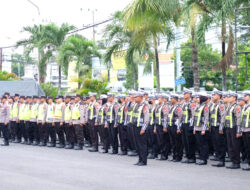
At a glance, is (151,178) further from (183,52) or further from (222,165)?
(183,52)

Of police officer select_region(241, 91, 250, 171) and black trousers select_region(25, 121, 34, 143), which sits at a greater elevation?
police officer select_region(241, 91, 250, 171)

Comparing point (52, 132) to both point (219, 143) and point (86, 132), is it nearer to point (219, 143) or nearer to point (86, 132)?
point (86, 132)

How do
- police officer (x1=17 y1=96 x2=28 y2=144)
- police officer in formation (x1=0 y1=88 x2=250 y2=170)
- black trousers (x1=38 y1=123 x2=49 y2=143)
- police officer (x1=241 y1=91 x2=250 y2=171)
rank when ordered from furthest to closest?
police officer (x1=17 y1=96 x2=28 y2=144) → black trousers (x1=38 y1=123 x2=49 y2=143) → police officer in formation (x1=0 y1=88 x2=250 y2=170) → police officer (x1=241 y1=91 x2=250 y2=171)

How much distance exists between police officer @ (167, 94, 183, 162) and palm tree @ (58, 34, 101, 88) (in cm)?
1505

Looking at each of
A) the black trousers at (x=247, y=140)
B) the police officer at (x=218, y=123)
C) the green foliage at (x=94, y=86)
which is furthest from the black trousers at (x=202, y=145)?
the green foliage at (x=94, y=86)

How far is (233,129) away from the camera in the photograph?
13.0m

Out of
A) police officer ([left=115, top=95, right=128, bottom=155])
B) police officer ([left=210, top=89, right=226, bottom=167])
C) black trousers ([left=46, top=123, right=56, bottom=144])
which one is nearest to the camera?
police officer ([left=210, top=89, right=226, bottom=167])

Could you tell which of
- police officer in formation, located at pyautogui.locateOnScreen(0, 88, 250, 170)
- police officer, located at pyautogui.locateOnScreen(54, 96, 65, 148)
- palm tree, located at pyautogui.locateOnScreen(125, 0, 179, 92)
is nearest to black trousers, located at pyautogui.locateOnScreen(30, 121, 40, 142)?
police officer in formation, located at pyautogui.locateOnScreen(0, 88, 250, 170)

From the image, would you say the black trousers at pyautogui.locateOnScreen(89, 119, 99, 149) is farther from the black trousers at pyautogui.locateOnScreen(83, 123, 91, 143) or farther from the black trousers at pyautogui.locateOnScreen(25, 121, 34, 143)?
the black trousers at pyautogui.locateOnScreen(25, 121, 34, 143)

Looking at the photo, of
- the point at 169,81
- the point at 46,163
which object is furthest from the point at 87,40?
the point at 46,163

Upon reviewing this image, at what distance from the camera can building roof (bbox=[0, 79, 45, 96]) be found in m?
28.0

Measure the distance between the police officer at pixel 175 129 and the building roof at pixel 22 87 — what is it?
14.4m

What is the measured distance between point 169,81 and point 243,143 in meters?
9.35

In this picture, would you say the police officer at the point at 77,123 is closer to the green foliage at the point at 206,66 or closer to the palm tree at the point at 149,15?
the palm tree at the point at 149,15
